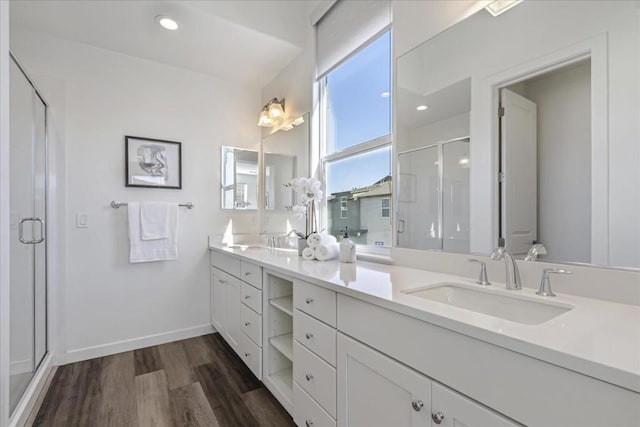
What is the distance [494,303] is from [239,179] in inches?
94.4

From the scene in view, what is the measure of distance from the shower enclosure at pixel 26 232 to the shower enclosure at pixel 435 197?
6.58ft

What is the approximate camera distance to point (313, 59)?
2328mm

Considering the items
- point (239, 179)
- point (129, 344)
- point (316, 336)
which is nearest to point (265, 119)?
point (239, 179)

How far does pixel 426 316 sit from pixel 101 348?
257cm

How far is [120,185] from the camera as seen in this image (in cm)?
237

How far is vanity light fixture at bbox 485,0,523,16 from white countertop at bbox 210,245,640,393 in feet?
3.60

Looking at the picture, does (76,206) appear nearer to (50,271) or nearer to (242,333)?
(50,271)

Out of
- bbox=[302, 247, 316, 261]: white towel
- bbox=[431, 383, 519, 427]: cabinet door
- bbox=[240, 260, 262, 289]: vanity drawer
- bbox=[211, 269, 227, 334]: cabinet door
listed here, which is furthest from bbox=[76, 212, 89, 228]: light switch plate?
bbox=[431, 383, 519, 427]: cabinet door

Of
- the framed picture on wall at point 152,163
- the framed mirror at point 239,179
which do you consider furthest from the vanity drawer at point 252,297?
the framed picture on wall at point 152,163

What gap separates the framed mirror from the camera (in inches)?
111

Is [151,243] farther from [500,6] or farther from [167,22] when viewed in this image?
[500,6]

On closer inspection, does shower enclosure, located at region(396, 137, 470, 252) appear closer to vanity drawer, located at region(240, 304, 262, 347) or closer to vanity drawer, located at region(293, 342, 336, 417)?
vanity drawer, located at region(293, 342, 336, 417)

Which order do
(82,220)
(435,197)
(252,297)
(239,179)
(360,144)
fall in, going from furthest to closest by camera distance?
(239,179) < (82,220) < (360,144) < (252,297) < (435,197)

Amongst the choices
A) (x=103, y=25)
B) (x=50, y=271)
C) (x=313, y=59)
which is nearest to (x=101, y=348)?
(x=50, y=271)
